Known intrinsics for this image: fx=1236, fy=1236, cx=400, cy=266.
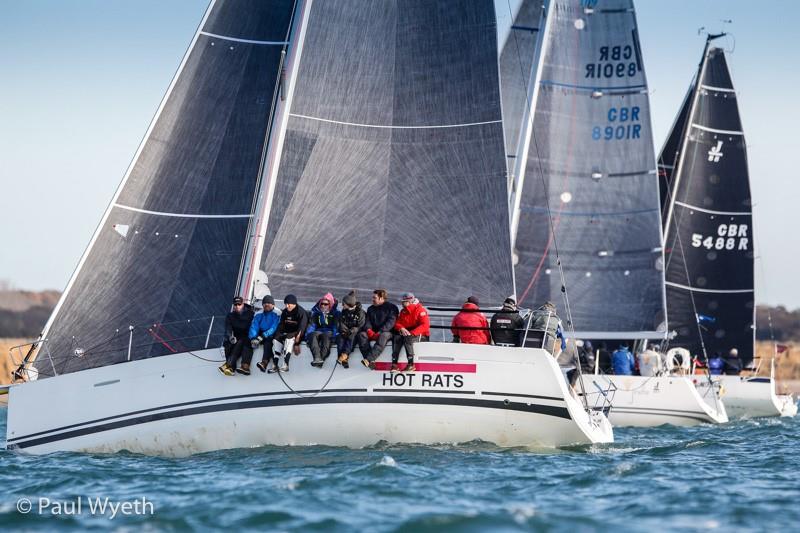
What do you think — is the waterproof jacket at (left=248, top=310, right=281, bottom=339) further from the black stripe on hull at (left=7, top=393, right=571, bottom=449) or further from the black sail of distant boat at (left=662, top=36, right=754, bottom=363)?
the black sail of distant boat at (left=662, top=36, right=754, bottom=363)

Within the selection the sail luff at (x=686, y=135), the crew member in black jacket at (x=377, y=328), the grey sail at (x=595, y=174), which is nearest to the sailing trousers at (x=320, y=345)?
the crew member in black jacket at (x=377, y=328)

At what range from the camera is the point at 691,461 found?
1491 centimetres

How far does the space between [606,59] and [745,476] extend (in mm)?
16907

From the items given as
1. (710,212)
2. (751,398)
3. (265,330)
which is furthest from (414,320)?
(710,212)

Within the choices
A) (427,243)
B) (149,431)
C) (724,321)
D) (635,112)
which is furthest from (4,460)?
(724,321)

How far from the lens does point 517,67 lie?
2916cm

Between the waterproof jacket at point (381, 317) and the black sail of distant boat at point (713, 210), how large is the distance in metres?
20.8

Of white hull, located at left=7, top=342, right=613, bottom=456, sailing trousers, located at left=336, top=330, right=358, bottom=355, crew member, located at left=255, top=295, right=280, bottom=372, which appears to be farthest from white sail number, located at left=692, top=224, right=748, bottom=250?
crew member, located at left=255, top=295, right=280, bottom=372

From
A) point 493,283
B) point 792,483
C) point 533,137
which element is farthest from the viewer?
point 533,137

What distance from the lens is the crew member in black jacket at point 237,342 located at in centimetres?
1484

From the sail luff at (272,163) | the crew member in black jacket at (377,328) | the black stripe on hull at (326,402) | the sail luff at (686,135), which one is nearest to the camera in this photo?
the black stripe on hull at (326,402)

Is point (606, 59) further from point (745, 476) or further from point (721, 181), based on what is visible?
point (745, 476)

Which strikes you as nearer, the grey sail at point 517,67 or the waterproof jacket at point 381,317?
the waterproof jacket at point 381,317

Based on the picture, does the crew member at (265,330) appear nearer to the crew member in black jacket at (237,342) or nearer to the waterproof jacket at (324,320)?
the crew member in black jacket at (237,342)
